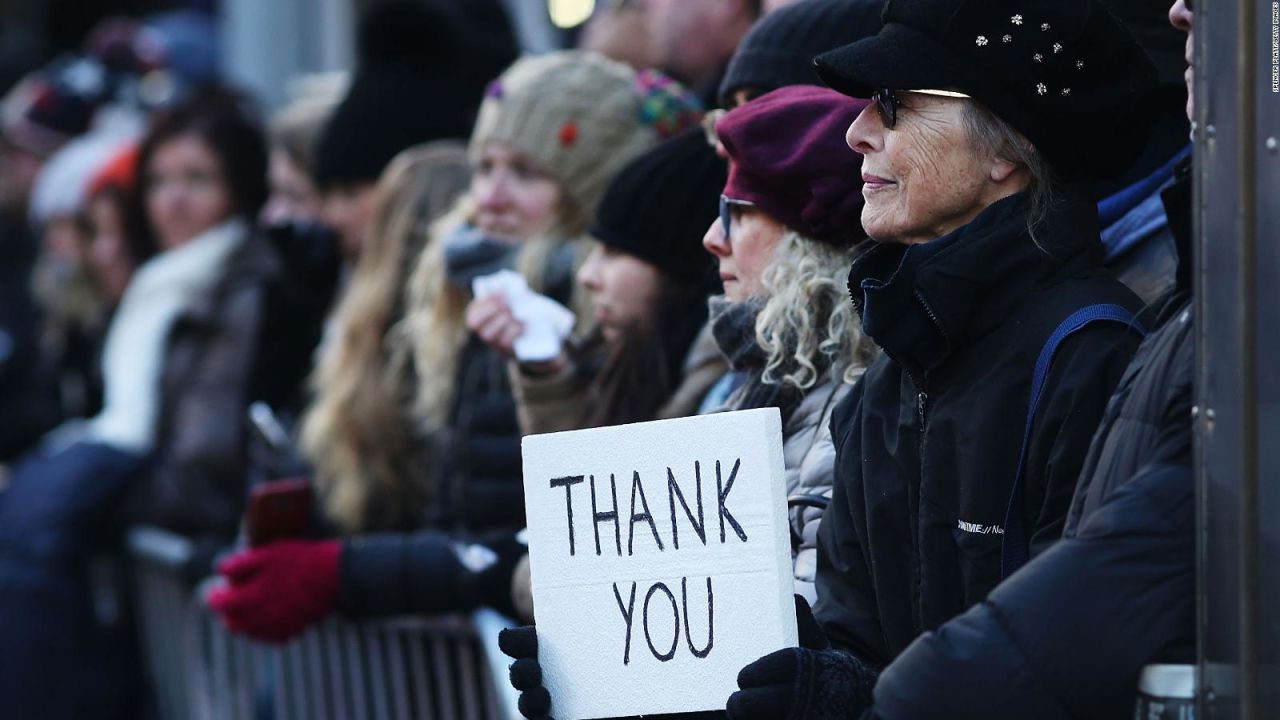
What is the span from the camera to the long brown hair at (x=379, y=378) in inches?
223

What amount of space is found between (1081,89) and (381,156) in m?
3.92

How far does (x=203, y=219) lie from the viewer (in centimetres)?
717

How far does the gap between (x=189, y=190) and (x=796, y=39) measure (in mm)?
3628

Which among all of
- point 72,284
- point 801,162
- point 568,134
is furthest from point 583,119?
point 72,284

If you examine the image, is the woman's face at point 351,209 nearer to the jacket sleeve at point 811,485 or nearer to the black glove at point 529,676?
the jacket sleeve at point 811,485

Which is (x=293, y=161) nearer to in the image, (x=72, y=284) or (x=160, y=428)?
(x=160, y=428)

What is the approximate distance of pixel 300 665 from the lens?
593cm

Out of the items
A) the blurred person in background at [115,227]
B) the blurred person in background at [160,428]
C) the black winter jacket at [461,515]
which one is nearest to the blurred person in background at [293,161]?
the blurred person in background at [160,428]

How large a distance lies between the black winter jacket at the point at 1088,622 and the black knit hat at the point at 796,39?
184 cm

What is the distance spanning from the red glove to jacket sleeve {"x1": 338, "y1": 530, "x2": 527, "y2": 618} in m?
0.05

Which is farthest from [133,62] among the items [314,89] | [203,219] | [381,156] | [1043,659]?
[1043,659]

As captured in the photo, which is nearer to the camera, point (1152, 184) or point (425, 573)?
point (1152, 184)

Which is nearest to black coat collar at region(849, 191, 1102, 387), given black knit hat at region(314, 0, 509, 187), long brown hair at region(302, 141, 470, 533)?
long brown hair at region(302, 141, 470, 533)

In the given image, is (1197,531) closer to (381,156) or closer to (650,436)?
(650,436)
